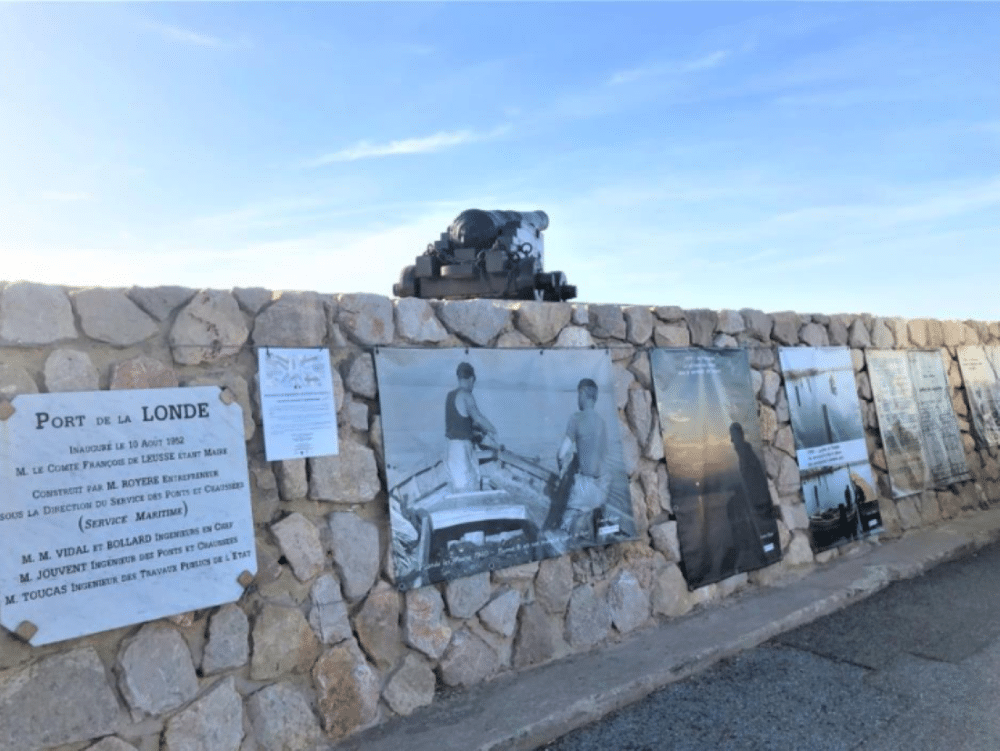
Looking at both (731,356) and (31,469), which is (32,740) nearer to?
(31,469)

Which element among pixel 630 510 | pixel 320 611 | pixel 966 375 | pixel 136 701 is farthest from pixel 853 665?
pixel 966 375

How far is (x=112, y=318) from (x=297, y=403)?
0.88m

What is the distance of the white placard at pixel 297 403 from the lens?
380 centimetres

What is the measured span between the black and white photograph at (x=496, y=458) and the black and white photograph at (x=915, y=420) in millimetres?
3671

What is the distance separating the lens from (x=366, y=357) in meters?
4.20

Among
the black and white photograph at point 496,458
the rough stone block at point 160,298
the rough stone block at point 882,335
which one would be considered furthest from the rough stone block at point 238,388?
the rough stone block at point 882,335

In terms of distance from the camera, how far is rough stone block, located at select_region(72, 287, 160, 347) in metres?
3.34

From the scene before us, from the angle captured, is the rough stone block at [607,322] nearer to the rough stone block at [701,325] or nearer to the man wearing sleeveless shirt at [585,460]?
the man wearing sleeveless shirt at [585,460]

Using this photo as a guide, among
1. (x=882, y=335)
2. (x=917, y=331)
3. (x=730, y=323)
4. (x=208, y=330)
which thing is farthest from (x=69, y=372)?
(x=917, y=331)

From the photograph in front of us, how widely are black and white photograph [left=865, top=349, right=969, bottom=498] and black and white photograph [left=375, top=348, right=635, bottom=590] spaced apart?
367cm

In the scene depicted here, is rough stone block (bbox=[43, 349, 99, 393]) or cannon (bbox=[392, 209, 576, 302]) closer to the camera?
rough stone block (bbox=[43, 349, 99, 393])

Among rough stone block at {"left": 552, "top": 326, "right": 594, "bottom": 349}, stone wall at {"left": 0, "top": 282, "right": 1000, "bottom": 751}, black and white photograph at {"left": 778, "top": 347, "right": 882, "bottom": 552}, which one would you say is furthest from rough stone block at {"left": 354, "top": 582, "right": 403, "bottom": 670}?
black and white photograph at {"left": 778, "top": 347, "right": 882, "bottom": 552}

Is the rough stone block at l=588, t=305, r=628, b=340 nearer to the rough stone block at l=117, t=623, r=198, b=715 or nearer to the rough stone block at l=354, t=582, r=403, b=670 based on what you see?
the rough stone block at l=354, t=582, r=403, b=670

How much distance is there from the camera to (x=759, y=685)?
14.7ft
